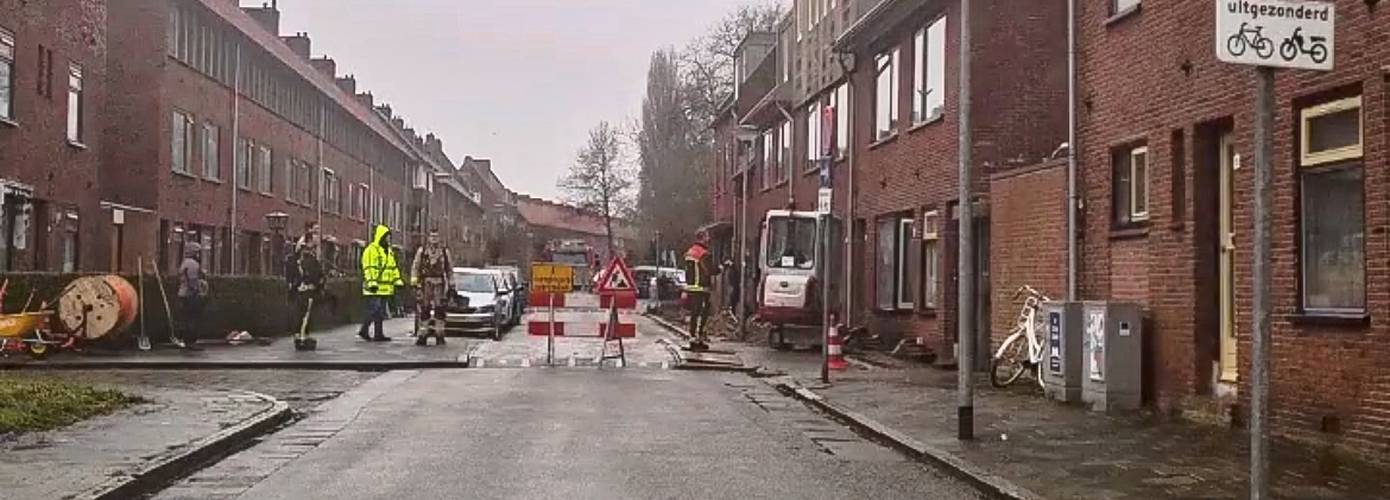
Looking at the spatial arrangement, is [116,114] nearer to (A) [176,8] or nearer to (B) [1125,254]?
(A) [176,8]

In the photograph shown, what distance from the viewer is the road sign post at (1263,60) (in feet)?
24.5

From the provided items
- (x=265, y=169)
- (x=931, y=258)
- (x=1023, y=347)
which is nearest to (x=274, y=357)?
(x=931, y=258)

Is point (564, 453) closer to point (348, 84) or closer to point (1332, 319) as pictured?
point (1332, 319)

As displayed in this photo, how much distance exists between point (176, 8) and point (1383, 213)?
3361cm

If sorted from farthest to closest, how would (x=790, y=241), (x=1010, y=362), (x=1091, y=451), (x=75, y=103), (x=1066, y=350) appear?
(x=75, y=103)
(x=790, y=241)
(x=1010, y=362)
(x=1066, y=350)
(x=1091, y=451)

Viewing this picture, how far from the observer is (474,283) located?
1400 inches

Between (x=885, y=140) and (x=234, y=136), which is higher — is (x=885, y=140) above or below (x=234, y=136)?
below

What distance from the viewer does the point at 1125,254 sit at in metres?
17.2

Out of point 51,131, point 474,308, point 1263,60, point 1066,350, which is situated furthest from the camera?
point 474,308

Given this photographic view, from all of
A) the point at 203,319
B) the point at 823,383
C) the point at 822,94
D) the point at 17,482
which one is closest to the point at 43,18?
the point at 203,319

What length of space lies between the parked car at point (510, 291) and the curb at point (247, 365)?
13.1m

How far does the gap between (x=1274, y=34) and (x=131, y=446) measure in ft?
28.6

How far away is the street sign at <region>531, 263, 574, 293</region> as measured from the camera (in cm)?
2686

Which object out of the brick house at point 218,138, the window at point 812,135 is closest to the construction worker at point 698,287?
the window at point 812,135
